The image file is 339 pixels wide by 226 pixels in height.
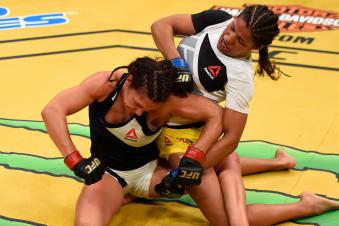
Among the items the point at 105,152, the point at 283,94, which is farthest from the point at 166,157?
the point at 283,94

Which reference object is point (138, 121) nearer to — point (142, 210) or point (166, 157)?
point (166, 157)

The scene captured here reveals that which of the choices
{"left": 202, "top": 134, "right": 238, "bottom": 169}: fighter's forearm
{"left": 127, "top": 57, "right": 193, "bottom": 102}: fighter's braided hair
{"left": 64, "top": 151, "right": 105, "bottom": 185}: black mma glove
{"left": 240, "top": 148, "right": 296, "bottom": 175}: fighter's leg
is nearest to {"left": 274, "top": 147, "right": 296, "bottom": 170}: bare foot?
{"left": 240, "top": 148, "right": 296, "bottom": 175}: fighter's leg

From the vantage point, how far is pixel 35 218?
9.41 ft

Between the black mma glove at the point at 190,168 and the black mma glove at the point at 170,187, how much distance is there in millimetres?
39

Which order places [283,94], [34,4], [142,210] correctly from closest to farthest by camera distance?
[142,210] → [283,94] → [34,4]

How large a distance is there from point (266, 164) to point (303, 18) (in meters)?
2.73

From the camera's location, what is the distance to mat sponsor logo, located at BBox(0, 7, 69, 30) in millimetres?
5461

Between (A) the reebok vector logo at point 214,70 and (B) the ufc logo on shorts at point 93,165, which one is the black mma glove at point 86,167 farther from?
(A) the reebok vector logo at point 214,70

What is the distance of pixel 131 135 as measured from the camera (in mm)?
2668

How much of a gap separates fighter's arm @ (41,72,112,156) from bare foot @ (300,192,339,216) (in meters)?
1.07

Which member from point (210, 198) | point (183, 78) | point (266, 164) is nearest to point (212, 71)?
point (183, 78)

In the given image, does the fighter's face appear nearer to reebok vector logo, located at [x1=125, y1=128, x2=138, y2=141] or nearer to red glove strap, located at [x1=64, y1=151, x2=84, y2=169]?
reebok vector logo, located at [x1=125, y1=128, x2=138, y2=141]

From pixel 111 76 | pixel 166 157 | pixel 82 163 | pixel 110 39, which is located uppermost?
pixel 111 76

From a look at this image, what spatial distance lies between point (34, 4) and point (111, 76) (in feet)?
12.1
